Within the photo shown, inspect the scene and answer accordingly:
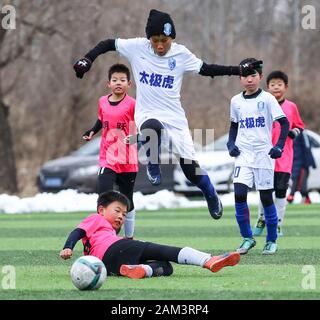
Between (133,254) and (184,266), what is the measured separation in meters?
1.37

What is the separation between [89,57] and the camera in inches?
463

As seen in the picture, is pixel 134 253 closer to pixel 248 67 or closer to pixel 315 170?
pixel 248 67

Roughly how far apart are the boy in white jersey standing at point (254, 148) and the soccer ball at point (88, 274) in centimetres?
347

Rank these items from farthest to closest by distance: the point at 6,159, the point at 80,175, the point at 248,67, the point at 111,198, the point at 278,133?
the point at 6,159
the point at 80,175
the point at 278,133
the point at 248,67
the point at 111,198

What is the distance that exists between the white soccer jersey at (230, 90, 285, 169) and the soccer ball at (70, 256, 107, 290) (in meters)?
3.66

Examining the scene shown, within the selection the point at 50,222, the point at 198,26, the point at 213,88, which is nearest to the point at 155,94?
the point at 50,222

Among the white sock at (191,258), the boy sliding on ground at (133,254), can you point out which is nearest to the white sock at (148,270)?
the boy sliding on ground at (133,254)

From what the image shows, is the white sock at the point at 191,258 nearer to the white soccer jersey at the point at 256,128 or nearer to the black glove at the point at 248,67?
the black glove at the point at 248,67

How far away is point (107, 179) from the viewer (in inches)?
539

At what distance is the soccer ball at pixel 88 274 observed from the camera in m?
9.64

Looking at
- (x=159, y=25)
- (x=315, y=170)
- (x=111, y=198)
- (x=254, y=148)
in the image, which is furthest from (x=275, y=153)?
(x=315, y=170)

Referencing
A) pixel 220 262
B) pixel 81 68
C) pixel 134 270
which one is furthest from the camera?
pixel 81 68

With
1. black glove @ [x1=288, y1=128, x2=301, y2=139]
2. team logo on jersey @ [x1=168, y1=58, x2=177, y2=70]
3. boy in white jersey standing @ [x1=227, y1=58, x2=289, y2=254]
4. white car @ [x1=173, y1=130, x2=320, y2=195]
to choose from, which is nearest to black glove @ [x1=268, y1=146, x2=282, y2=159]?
boy in white jersey standing @ [x1=227, y1=58, x2=289, y2=254]
